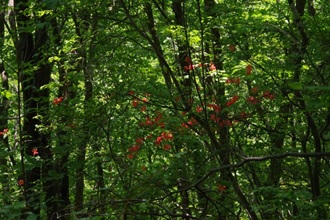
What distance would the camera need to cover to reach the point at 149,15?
532cm

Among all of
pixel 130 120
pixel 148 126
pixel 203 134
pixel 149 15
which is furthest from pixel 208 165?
pixel 149 15

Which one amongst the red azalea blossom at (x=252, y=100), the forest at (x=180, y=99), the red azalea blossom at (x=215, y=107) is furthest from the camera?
→ the red azalea blossom at (x=252, y=100)

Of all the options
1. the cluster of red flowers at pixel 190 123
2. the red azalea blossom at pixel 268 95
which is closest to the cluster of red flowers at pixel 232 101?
the red azalea blossom at pixel 268 95

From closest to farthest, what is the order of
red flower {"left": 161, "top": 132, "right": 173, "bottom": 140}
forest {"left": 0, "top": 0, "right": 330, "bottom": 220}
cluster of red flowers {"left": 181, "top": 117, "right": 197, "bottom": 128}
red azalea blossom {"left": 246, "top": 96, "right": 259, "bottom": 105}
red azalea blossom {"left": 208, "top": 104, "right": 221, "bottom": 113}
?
forest {"left": 0, "top": 0, "right": 330, "bottom": 220} < red azalea blossom {"left": 208, "top": 104, "right": 221, "bottom": 113} < red azalea blossom {"left": 246, "top": 96, "right": 259, "bottom": 105} < cluster of red flowers {"left": 181, "top": 117, "right": 197, "bottom": 128} < red flower {"left": 161, "top": 132, "right": 173, "bottom": 140}

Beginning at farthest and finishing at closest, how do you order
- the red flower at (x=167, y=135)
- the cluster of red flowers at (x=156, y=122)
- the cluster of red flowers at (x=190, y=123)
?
the cluster of red flowers at (x=156, y=122), the red flower at (x=167, y=135), the cluster of red flowers at (x=190, y=123)

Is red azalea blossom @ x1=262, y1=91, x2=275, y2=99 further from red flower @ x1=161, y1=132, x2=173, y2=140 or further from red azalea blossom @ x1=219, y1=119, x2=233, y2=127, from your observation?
red flower @ x1=161, y1=132, x2=173, y2=140

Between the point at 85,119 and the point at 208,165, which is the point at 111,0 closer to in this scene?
the point at 85,119

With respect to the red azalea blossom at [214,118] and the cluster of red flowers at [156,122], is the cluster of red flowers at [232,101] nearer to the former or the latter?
the red azalea blossom at [214,118]

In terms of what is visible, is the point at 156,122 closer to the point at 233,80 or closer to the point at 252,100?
the point at 233,80

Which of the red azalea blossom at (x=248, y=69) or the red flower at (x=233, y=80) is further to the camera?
the red flower at (x=233, y=80)

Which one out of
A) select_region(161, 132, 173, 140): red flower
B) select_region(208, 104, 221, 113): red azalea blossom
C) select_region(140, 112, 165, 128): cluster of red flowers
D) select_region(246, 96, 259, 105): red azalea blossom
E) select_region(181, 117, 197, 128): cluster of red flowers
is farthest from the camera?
select_region(140, 112, 165, 128): cluster of red flowers

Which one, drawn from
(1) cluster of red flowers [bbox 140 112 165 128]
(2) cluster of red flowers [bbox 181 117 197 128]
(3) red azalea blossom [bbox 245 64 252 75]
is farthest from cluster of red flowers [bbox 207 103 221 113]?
(1) cluster of red flowers [bbox 140 112 165 128]

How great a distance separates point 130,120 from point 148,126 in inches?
22.4

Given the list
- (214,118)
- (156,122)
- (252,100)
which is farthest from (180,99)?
(252,100)
